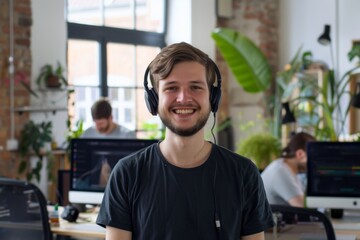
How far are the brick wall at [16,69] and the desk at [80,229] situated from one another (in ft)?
6.73

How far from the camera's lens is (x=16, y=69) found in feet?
19.5

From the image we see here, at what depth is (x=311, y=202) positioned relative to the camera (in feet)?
13.3

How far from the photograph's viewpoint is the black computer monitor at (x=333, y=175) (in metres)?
4.03

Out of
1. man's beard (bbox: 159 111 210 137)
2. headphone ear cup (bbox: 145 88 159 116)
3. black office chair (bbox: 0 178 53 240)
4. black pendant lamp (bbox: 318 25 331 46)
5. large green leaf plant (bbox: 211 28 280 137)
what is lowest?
black office chair (bbox: 0 178 53 240)

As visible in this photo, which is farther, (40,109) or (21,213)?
(40,109)

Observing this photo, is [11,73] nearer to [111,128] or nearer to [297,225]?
[111,128]

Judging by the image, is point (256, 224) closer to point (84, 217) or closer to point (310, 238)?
point (310, 238)

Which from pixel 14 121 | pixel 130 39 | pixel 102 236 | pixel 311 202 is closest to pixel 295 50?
pixel 130 39

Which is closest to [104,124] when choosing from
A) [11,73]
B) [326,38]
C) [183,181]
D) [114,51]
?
[11,73]

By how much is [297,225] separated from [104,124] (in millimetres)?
2638

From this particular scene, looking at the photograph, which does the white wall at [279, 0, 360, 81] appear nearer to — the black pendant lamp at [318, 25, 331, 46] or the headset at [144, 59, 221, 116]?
the black pendant lamp at [318, 25, 331, 46]

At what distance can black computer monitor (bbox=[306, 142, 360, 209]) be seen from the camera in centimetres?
403

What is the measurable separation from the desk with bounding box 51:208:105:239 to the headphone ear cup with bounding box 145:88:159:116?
6.22ft

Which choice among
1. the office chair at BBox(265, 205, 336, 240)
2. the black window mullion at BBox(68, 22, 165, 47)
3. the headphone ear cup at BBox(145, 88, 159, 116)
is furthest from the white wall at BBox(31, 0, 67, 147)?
the headphone ear cup at BBox(145, 88, 159, 116)
